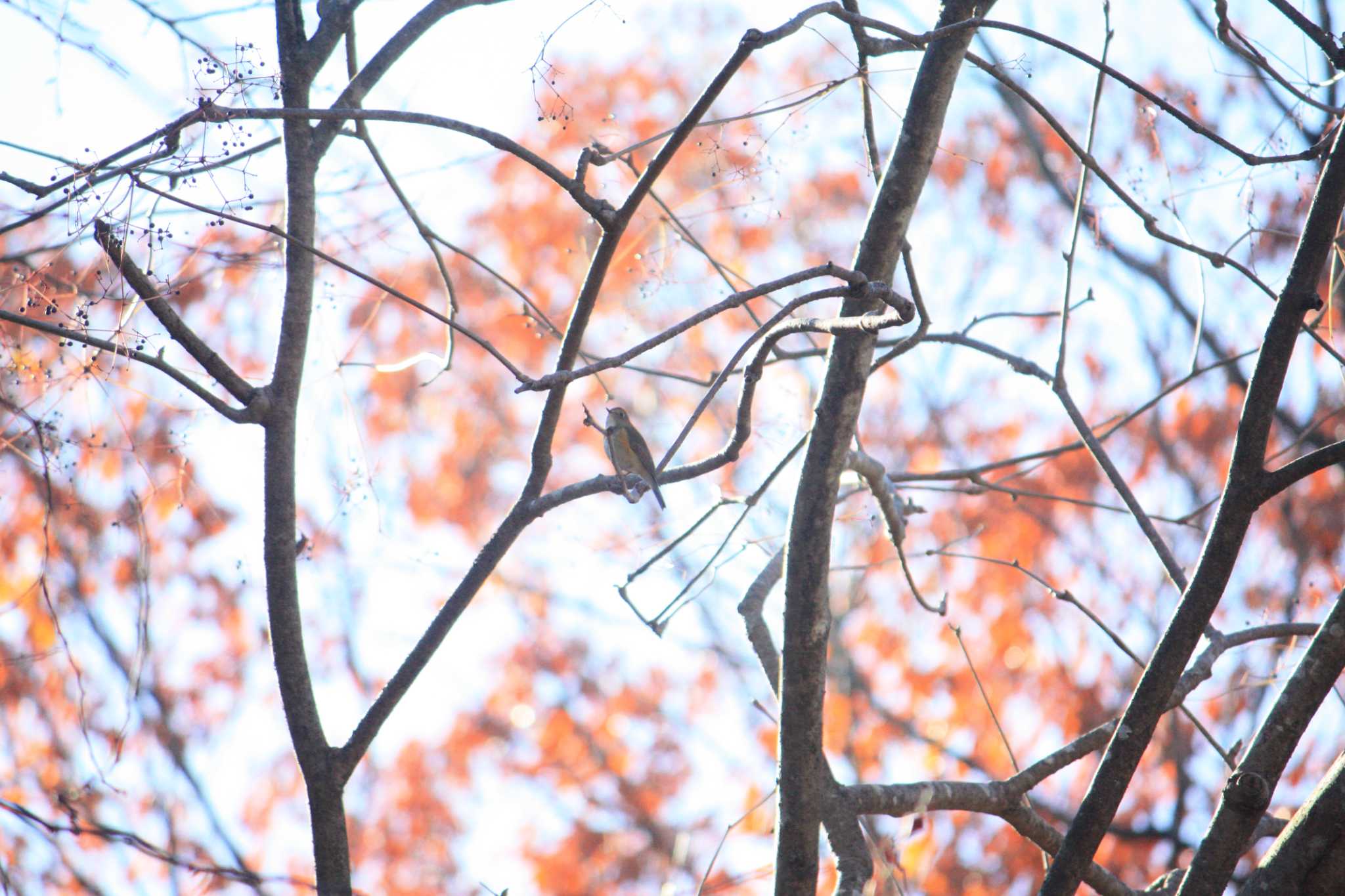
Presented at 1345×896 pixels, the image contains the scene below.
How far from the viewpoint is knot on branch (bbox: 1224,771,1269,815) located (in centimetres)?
176

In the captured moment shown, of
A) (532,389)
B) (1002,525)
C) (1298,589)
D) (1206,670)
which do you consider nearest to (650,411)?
(1002,525)

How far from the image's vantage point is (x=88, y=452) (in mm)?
2730

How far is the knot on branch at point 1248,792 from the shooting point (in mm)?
1761

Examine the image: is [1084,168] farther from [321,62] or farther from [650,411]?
[650,411]

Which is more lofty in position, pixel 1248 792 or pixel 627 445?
pixel 627 445

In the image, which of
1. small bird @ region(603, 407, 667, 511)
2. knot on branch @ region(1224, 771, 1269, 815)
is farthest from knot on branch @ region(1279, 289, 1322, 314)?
small bird @ region(603, 407, 667, 511)

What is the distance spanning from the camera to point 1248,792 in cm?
177

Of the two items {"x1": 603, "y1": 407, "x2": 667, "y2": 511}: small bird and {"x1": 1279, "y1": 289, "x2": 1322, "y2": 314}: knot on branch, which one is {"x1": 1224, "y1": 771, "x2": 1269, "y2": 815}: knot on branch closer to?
{"x1": 1279, "y1": 289, "x2": 1322, "y2": 314}: knot on branch

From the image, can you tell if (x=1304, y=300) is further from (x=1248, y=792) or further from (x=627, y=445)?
(x=627, y=445)

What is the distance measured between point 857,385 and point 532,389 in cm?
76

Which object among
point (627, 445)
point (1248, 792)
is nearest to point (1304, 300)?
point (1248, 792)

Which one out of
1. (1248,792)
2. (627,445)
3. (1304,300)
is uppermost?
(627,445)

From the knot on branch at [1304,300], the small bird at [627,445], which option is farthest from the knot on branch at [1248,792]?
the small bird at [627,445]

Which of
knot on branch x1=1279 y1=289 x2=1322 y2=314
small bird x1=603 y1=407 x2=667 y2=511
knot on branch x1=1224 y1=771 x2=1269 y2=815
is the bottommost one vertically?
knot on branch x1=1224 y1=771 x2=1269 y2=815
